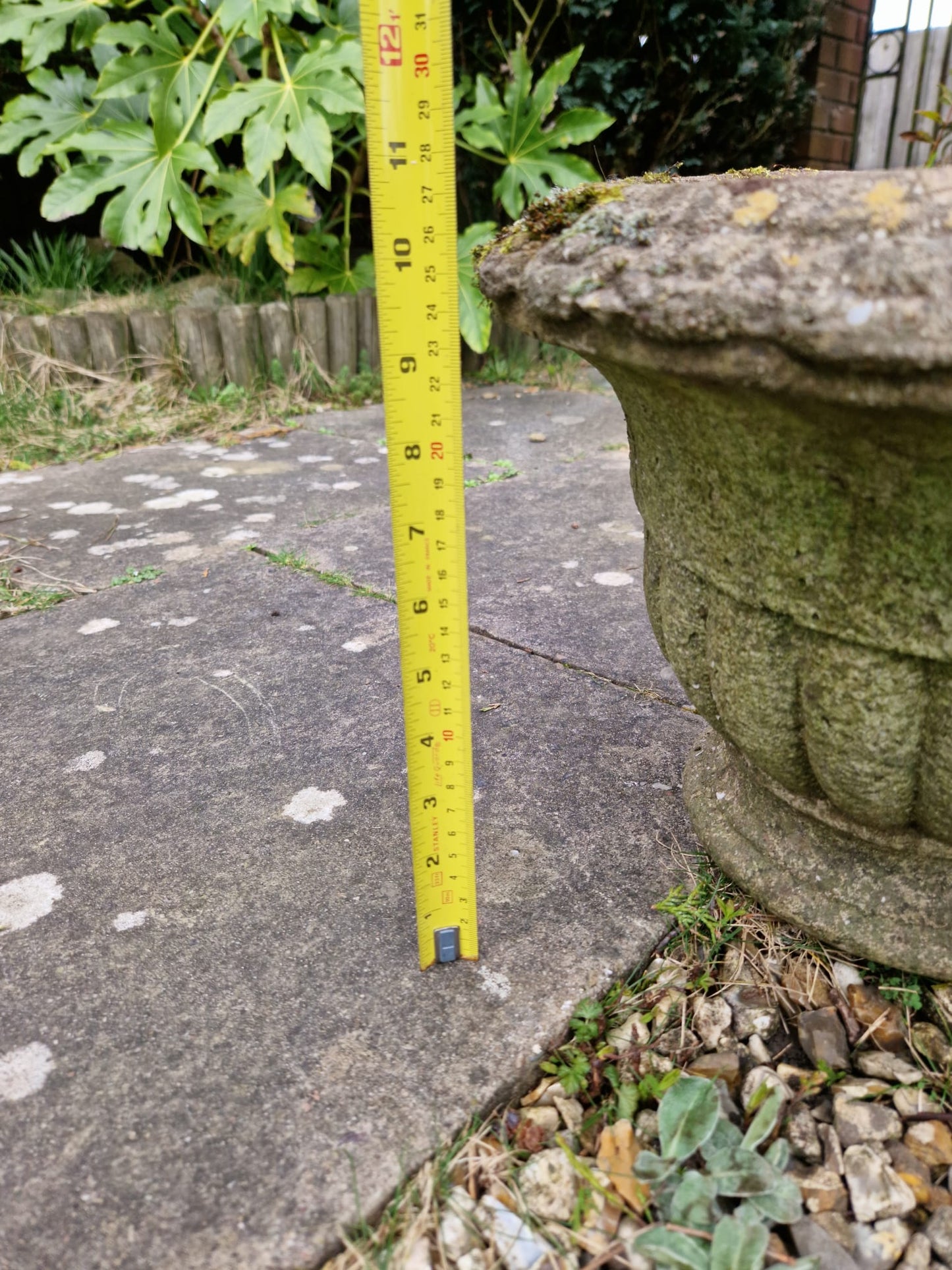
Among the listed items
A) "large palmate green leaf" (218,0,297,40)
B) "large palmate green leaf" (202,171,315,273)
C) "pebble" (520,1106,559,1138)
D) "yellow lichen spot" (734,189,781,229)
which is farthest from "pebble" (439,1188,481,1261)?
"large palmate green leaf" (218,0,297,40)

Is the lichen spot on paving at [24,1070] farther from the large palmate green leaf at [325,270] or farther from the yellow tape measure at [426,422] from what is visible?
the large palmate green leaf at [325,270]

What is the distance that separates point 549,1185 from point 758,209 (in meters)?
0.97

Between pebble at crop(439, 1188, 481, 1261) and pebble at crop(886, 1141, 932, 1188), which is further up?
pebble at crop(439, 1188, 481, 1261)

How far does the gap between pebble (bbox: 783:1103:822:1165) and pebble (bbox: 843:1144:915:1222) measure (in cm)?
3

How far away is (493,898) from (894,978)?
0.55 m

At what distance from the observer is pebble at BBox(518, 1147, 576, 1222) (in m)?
0.93

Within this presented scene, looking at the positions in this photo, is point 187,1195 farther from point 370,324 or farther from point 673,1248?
point 370,324

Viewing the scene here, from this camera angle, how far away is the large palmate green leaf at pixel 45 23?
3732 millimetres

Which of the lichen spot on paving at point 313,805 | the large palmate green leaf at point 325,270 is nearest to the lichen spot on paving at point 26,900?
the lichen spot on paving at point 313,805

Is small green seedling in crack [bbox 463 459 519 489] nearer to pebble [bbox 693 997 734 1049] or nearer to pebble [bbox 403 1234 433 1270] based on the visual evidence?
pebble [bbox 693 997 734 1049]

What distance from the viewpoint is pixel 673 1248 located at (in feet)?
2.80

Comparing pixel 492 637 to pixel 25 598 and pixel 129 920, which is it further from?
pixel 25 598

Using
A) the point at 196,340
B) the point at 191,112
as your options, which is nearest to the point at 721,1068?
the point at 196,340

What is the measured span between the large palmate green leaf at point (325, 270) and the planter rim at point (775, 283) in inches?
153
